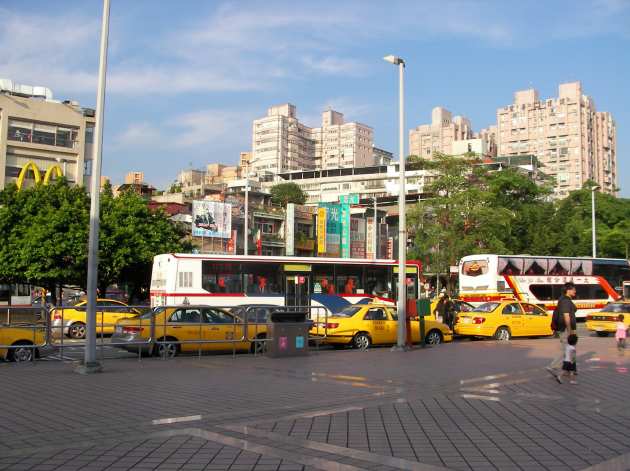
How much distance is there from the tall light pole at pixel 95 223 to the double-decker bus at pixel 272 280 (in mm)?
11080

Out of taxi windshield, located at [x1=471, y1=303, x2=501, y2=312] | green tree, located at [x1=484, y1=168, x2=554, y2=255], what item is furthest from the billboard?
taxi windshield, located at [x1=471, y1=303, x2=501, y2=312]

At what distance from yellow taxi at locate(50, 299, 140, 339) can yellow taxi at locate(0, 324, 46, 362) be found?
369 millimetres

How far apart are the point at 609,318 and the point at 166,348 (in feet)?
58.9

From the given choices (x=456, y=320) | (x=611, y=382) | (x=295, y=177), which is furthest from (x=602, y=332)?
(x=295, y=177)

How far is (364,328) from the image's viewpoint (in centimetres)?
2167

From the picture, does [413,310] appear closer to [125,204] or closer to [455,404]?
[455,404]

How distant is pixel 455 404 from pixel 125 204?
33560 millimetres

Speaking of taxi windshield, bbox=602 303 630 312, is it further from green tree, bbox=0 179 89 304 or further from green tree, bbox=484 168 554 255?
green tree, bbox=0 179 89 304

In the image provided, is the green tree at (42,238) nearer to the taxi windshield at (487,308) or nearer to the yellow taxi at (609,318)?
the taxi windshield at (487,308)

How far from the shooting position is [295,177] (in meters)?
154

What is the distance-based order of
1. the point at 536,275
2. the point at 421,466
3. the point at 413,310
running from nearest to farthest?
the point at 421,466
the point at 413,310
the point at 536,275

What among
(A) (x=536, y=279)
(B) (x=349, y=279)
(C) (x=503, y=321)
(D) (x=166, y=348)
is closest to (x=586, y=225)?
(A) (x=536, y=279)

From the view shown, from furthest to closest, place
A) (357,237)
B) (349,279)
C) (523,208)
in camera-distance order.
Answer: (357,237) < (523,208) < (349,279)

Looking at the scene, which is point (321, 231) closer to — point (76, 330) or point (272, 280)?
point (272, 280)
